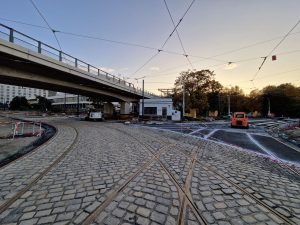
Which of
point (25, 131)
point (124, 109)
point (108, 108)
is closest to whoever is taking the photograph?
point (25, 131)

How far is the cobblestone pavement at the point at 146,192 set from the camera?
3561mm

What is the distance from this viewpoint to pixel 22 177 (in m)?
5.60

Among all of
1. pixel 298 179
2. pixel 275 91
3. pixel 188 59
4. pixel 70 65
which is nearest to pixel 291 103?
pixel 275 91

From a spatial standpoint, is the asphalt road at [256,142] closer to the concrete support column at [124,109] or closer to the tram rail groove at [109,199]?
the tram rail groove at [109,199]

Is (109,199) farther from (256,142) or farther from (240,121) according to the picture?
(240,121)

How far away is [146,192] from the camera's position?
4539 mm

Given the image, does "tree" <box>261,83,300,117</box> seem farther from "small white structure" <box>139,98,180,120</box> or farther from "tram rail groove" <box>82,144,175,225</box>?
"tram rail groove" <box>82,144,175,225</box>

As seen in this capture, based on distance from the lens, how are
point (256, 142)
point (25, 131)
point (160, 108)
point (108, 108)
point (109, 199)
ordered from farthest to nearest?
point (108, 108) → point (160, 108) → point (25, 131) → point (256, 142) → point (109, 199)

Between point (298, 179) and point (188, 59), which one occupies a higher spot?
point (188, 59)

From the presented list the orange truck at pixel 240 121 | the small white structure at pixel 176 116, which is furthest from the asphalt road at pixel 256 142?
the small white structure at pixel 176 116

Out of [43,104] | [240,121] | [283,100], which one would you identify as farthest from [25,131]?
[43,104]

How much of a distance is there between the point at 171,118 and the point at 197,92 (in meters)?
14.7

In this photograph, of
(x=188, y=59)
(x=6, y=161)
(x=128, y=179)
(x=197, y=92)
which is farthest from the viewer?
(x=197, y=92)

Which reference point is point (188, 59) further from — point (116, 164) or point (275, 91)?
point (275, 91)
